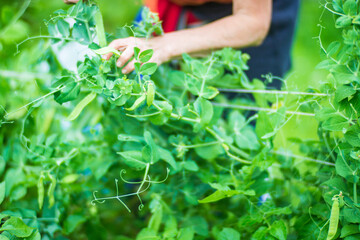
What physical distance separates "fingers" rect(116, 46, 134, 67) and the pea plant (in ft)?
0.06

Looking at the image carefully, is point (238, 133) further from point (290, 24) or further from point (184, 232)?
point (290, 24)

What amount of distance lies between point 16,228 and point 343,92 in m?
0.68

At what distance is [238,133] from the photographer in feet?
3.19

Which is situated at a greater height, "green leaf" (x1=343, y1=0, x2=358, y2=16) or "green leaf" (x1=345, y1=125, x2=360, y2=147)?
"green leaf" (x1=343, y1=0, x2=358, y2=16)

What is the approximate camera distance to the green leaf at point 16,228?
28.8 inches

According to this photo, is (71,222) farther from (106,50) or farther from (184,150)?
(106,50)

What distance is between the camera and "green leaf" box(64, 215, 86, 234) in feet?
3.19

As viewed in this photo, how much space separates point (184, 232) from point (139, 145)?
0.23 metres

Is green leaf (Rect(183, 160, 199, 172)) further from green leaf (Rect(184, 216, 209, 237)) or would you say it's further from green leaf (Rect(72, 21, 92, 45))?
green leaf (Rect(72, 21, 92, 45))

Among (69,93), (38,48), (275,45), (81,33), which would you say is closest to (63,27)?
(81,33)

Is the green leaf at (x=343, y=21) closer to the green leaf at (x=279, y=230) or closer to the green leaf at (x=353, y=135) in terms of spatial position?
the green leaf at (x=353, y=135)

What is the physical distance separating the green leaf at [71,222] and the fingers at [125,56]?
0.47 m

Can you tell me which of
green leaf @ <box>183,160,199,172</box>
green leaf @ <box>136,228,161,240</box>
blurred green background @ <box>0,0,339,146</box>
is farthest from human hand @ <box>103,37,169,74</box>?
green leaf @ <box>136,228,161,240</box>

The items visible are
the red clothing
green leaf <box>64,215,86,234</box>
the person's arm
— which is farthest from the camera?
the red clothing
